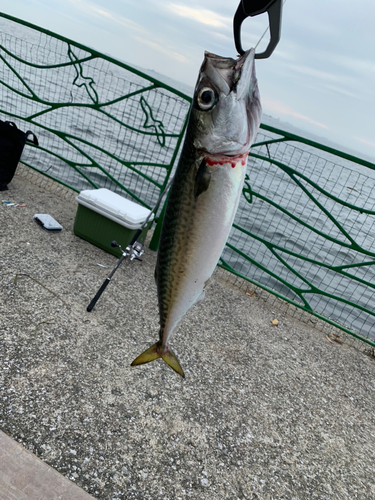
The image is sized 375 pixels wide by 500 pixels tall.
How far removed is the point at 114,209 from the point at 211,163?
3.34 m

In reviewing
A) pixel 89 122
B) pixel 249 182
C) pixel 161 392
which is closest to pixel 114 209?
pixel 161 392

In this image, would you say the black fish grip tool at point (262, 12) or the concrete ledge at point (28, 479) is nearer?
the black fish grip tool at point (262, 12)

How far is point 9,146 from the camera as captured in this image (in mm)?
4910

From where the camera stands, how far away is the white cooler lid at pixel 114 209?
4383 millimetres

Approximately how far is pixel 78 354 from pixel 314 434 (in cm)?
203

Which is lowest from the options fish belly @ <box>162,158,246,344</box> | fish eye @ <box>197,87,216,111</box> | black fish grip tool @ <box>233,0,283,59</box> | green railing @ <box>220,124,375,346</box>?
green railing @ <box>220,124,375,346</box>

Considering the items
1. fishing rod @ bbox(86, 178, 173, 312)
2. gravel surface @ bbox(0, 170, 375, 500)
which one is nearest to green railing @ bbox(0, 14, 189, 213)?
fishing rod @ bbox(86, 178, 173, 312)

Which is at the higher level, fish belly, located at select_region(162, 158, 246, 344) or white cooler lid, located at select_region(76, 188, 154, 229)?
fish belly, located at select_region(162, 158, 246, 344)

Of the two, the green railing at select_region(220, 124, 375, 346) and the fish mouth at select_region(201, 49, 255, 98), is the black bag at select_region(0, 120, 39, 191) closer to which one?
the green railing at select_region(220, 124, 375, 346)

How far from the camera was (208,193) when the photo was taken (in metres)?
1.25

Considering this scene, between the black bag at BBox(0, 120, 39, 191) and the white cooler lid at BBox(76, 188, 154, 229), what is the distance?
1.22m

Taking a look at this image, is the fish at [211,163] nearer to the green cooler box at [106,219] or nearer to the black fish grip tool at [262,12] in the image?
the black fish grip tool at [262,12]

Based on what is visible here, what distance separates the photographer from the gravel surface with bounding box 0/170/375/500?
7.70 feet

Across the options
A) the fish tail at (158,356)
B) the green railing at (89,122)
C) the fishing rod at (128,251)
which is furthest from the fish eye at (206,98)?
the green railing at (89,122)
